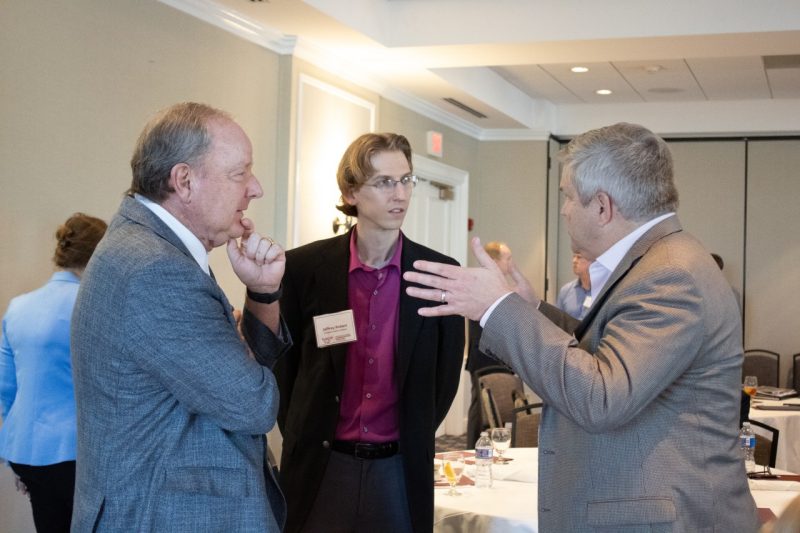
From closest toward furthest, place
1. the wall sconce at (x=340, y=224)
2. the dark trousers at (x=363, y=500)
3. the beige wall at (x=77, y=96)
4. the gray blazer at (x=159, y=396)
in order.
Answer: the gray blazer at (x=159, y=396) → the dark trousers at (x=363, y=500) → the beige wall at (x=77, y=96) → the wall sconce at (x=340, y=224)

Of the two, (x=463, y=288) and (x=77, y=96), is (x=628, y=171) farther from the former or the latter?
(x=77, y=96)

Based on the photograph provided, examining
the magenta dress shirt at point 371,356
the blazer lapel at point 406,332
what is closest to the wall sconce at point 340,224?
the magenta dress shirt at point 371,356

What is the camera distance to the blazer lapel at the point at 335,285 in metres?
2.92

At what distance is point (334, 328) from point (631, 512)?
1.27 meters

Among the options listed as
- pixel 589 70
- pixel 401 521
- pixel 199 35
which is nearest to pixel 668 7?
pixel 589 70

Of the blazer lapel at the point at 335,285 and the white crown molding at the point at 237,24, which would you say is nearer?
the blazer lapel at the point at 335,285

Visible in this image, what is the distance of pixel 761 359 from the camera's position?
957 cm

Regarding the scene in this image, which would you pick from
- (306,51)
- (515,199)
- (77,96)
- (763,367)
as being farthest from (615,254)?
(763,367)

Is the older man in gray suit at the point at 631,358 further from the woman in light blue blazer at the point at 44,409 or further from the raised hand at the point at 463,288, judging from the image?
the woman in light blue blazer at the point at 44,409

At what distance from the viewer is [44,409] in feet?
11.9

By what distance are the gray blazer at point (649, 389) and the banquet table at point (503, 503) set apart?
1.18m

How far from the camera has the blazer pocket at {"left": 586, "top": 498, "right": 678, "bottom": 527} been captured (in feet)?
6.04

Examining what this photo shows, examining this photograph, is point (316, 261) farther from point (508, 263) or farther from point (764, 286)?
point (764, 286)

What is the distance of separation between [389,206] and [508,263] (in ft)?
1.86
